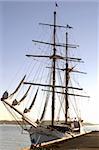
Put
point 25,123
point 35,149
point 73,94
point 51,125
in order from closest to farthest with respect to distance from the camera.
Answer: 1. point 35,149
2. point 25,123
3. point 51,125
4. point 73,94

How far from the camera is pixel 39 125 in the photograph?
19.7 m

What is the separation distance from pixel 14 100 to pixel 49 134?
3.47 metres

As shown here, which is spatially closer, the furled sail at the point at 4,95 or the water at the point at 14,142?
the furled sail at the point at 4,95

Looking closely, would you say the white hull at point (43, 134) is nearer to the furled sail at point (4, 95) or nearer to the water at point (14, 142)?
the water at point (14, 142)

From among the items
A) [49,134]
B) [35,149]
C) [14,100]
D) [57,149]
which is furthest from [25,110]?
[57,149]

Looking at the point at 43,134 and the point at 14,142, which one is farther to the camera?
the point at 14,142

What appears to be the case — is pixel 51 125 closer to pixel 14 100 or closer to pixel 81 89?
pixel 14 100

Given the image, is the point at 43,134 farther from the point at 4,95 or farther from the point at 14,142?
the point at 14,142

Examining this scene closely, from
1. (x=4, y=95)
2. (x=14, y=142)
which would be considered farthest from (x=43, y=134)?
(x=14, y=142)

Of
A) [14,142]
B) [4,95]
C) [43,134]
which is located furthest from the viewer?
[14,142]

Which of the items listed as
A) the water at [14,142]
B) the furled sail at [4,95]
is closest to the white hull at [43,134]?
the water at [14,142]

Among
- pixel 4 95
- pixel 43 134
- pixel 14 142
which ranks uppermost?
pixel 4 95

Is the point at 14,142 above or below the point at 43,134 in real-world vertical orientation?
below

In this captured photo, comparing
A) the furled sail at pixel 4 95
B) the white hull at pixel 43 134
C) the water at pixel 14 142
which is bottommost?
the water at pixel 14 142
